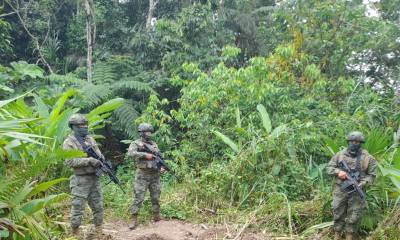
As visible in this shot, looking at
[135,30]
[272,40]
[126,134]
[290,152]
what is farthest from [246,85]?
[135,30]

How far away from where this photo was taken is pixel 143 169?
21.3 feet

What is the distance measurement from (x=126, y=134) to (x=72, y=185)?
17.5ft

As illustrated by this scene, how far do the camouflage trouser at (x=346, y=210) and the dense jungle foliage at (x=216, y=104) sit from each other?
30 centimetres

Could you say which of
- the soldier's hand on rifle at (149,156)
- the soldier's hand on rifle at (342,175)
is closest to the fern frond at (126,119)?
the soldier's hand on rifle at (149,156)

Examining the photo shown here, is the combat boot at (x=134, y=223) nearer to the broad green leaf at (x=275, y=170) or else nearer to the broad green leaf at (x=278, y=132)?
the broad green leaf at (x=275, y=170)

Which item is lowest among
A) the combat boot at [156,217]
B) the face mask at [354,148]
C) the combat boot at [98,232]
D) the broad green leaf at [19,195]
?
the combat boot at [156,217]

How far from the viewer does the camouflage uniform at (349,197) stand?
579 cm

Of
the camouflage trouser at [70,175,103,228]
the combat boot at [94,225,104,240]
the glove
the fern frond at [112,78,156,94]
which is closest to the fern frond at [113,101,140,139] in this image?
the fern frond at [112,78,156,94]

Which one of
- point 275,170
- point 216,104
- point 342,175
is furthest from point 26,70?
point 342,175

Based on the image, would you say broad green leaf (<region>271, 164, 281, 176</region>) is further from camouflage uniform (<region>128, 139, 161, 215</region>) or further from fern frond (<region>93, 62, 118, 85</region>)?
fern frond (<region>93, 62, 118, 85</region>)

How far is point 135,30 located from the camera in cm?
1351

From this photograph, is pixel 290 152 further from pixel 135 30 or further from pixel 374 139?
pixel 135 30

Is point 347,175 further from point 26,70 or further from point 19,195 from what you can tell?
point 26,70

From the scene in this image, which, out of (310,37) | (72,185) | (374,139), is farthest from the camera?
(310,37)
